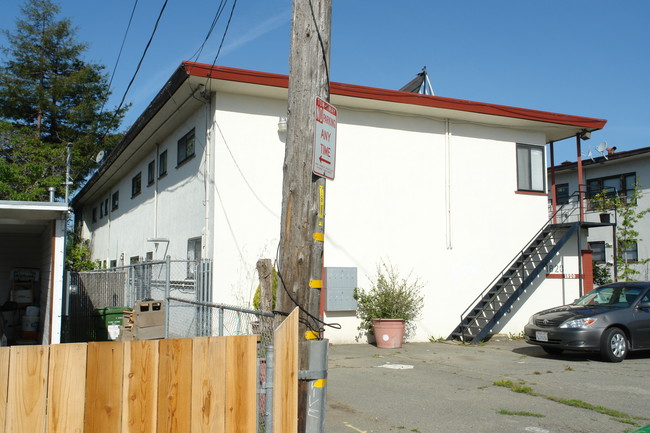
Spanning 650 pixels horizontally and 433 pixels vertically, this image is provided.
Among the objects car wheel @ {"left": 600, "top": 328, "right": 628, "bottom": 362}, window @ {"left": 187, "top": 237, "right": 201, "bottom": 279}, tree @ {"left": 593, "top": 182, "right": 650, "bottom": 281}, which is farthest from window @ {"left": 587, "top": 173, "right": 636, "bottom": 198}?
window @ {"left": 187, "top": 237, "right": 201, "bottom": 279}

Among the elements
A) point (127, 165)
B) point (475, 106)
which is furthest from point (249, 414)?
point (127, 165)

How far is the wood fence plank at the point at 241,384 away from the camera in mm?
3924

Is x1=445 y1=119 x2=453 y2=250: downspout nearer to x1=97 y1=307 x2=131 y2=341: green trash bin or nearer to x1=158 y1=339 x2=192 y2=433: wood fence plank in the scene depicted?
x1=97 y1=307 x2=131 y2=341: green trash bin

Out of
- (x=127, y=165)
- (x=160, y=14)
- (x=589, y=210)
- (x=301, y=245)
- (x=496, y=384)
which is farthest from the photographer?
(x=589, y=210)

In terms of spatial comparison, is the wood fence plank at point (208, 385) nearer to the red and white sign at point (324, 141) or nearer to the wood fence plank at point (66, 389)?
the wood fence plank at point (66, 389)

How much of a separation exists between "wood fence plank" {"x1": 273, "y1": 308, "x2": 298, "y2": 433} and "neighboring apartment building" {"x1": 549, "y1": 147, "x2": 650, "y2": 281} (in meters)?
23.9

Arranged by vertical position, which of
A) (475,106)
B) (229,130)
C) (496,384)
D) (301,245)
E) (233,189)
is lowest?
(496,384)

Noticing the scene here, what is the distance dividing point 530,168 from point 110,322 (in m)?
12.0

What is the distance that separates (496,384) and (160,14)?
836cm

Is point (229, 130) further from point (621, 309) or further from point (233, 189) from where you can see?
point (621, 309)

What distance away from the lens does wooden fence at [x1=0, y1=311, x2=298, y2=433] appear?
131 inches

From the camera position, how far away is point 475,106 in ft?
50.6

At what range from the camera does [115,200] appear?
25625 millimetres

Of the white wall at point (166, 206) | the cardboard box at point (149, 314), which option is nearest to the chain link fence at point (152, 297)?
the cardboard box at point (149, 314)
